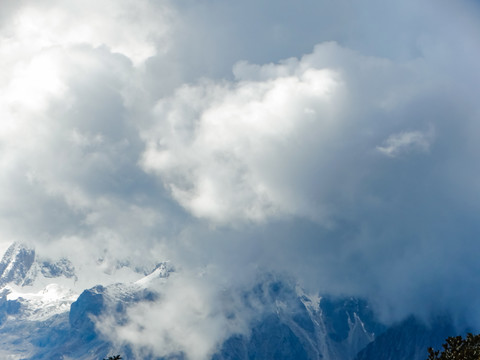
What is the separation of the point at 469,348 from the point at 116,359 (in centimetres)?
8119

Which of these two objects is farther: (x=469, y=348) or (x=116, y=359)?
(x=116, y=359)

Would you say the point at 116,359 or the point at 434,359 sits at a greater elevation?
the point at 116,359

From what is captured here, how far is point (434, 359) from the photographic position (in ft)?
324

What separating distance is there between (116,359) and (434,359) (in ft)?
245

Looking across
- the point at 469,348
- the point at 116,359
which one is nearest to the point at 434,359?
the point at 469,348

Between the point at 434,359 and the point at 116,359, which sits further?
the point at 116,359

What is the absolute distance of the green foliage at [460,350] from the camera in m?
91.4

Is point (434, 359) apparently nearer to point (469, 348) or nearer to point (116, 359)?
point (469, 348)

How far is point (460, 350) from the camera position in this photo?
9500 centimetres

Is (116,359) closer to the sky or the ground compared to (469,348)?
closer to the sky

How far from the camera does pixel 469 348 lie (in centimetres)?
9431

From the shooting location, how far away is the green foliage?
9138cm

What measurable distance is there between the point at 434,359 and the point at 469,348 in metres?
6.90
